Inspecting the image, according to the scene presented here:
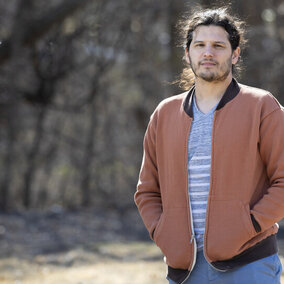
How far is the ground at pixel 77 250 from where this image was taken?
7.25m

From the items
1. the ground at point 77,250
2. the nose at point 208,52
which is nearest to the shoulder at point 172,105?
the nose at point 208,52

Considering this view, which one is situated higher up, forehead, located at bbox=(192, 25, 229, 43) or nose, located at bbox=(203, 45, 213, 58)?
forehead, located at bbox=(192, 25, 229, 43)

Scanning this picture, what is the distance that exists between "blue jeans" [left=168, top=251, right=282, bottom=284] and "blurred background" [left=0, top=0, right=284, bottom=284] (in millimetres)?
5783

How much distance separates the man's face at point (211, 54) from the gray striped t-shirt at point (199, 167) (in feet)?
0.56

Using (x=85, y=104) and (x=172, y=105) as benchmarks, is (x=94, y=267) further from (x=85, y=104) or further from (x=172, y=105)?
(x=85, y=104)

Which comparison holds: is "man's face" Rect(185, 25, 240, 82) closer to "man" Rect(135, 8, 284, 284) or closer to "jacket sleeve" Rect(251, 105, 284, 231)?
"man" Rect(135, 8, 284, 284)

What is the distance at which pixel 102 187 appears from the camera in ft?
47.5

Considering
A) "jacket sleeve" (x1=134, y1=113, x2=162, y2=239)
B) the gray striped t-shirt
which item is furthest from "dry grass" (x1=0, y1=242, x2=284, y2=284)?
the gray striped t-shirt

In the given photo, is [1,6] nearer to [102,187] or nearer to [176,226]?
[102,187]

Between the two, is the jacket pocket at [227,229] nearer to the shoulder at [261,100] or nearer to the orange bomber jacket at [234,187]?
the orange bomber jacket at [234,187]

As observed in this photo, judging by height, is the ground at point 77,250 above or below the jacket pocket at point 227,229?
below

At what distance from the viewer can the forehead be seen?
2904 mm

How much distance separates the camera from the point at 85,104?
47.3 ft


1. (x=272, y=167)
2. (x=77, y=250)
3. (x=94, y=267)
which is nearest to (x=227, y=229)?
(x=272, y=167)
